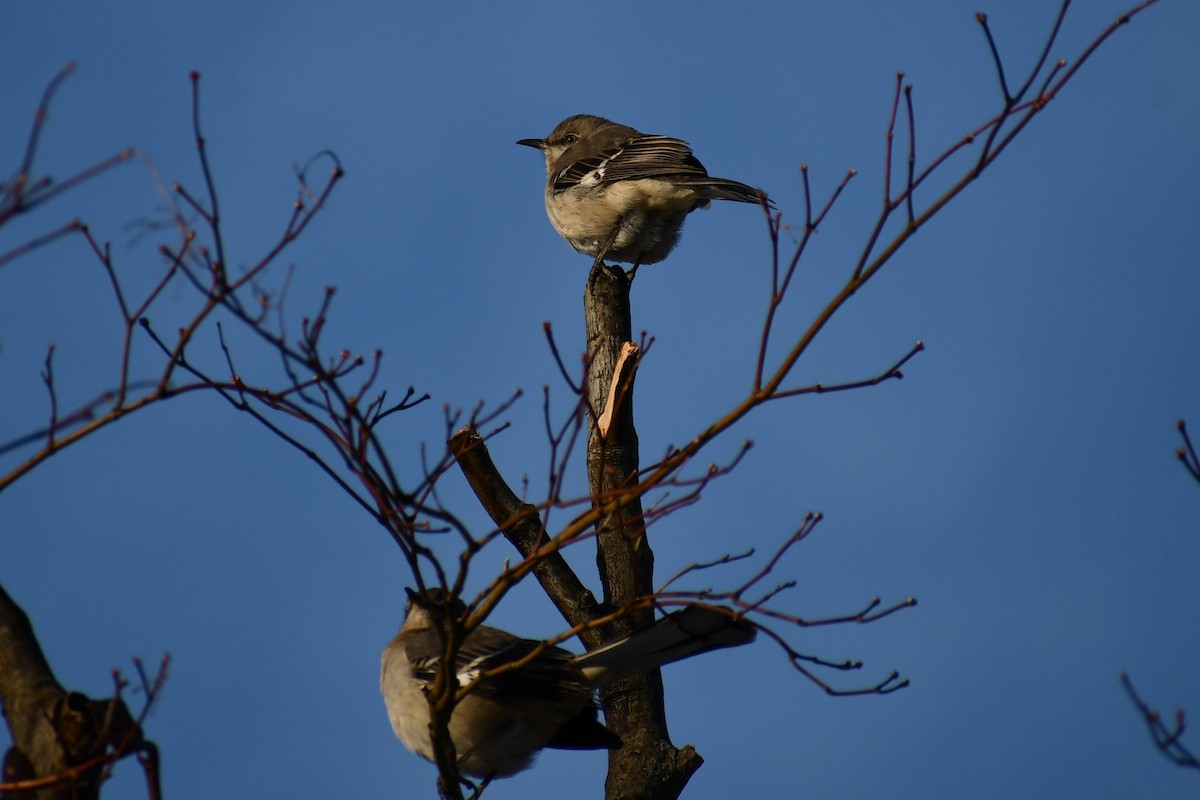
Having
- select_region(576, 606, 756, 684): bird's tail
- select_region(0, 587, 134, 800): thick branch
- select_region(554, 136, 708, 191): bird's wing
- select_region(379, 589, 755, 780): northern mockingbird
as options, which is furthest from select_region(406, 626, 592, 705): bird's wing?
select_region(554, 136, 708, 191): bird's wing

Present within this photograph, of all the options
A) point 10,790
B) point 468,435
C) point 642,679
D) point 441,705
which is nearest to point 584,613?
point 642,679

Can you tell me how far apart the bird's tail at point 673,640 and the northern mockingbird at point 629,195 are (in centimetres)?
399

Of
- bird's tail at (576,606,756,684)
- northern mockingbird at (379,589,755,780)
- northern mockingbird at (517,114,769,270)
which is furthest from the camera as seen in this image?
northern mockingbird at (517,114,769,270)

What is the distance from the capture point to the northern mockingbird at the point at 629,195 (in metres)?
7.96

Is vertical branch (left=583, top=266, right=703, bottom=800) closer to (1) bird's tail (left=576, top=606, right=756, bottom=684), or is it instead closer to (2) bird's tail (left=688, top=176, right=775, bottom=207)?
(1) bird's tail (left=576, top=606, right=756, bottom=684)

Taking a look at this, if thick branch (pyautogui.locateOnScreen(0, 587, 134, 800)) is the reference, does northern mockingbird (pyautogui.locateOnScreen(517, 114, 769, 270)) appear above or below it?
above

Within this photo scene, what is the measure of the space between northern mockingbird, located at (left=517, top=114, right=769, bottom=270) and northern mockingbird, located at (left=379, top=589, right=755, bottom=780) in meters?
3.78

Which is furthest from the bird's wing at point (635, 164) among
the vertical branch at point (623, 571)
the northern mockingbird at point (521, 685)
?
the northern mockingbird at point (521, 685)

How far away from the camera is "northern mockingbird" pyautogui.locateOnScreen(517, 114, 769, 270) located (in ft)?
26.1

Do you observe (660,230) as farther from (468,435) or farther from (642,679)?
(642,679)

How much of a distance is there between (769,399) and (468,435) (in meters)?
2.56

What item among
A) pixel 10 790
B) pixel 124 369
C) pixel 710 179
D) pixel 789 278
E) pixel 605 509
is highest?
pixel 710 179

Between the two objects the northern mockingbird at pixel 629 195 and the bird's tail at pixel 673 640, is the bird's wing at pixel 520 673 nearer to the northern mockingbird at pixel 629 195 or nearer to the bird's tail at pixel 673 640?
the bird's tail at pixel 673 640

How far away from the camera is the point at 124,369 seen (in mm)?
3162
